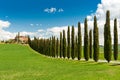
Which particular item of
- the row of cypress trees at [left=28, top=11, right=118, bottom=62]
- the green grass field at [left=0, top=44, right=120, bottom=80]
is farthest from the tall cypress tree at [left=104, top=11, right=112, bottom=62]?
the green grass field at [left=0, top=44, right=120, bottom=80]

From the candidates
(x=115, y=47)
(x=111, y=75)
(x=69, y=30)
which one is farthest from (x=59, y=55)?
(x=111, y=75)

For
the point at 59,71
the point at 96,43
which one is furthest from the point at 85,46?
the point at 59,71

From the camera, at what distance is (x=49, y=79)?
71.7 feet

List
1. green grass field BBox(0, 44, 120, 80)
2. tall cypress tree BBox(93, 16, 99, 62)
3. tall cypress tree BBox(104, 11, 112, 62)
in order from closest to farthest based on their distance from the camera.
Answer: green grass field BBox(0, 44, 120, 80) < tall cypress tree BBox(104, 11, 112, 62) < tall cypress tree BBox(93, 16, 99, 62)

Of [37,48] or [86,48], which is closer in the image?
[86,48]

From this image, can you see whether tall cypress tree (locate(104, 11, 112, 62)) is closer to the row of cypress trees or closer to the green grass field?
the row of cypress trees

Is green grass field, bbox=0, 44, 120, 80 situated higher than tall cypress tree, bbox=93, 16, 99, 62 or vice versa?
tall cypress tree, bbox=93, 16, 99, 62

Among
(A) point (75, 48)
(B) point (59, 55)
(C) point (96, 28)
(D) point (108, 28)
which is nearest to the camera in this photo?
(D) point (108, 28)

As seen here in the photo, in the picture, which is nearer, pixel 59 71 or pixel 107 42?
pixel 59 71

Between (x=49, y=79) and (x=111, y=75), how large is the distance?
20.5 feet

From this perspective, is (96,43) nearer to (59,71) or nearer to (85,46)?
(85,46)

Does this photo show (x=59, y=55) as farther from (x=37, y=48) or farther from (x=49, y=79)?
(x=49, y=79)

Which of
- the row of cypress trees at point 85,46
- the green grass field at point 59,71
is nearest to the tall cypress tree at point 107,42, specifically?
the row of cypress trees at point 85,46

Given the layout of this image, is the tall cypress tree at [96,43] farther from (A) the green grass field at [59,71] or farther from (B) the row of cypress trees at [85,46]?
(A) the green grass field at [59,71]
